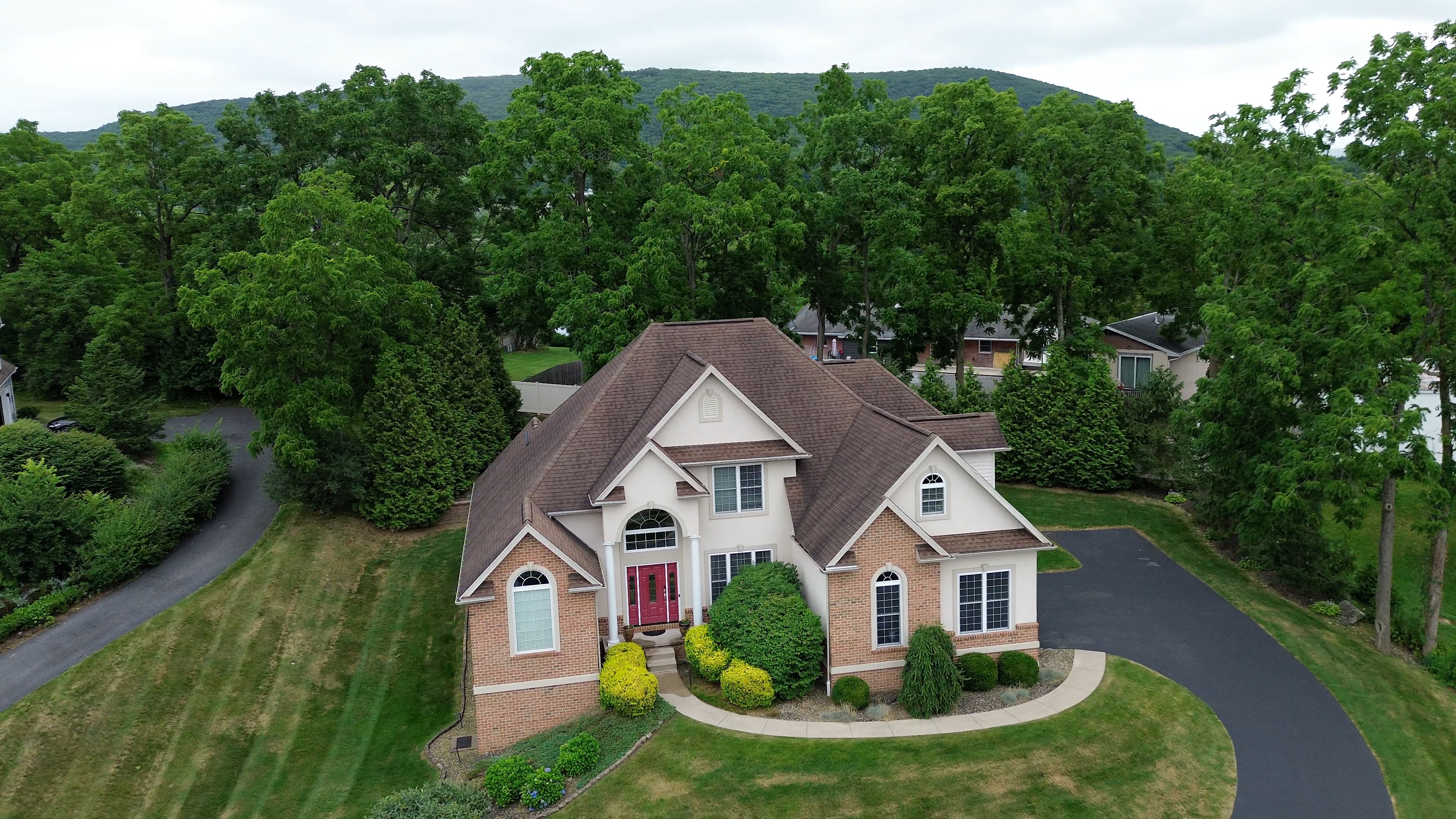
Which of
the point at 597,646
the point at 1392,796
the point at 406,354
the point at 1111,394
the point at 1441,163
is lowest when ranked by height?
the point at 1392,796

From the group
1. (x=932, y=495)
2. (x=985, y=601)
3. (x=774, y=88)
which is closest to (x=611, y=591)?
(x=932, y=495)

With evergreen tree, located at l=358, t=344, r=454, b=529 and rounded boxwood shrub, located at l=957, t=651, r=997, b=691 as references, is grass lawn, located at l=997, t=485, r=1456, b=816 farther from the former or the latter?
evergreen tree, located at l=358, t=344, r=454, b=529

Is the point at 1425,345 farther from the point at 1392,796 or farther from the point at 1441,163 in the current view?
the point at 1392,796

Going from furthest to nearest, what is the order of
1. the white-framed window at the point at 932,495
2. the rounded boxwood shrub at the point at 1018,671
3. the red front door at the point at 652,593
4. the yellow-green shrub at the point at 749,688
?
the red front door at the point at 652,593 → the white-framed window at the point at 932,495 → the rounded boxwood shrub at the point at 1018,671 → the yellow-green shrub at the point at 749,688

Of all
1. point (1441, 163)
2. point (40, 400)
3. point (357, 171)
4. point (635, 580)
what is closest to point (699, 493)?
point (635, 580)

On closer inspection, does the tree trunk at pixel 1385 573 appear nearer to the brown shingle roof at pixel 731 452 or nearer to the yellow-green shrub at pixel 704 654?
the brown shingle roof at pixel 731 452

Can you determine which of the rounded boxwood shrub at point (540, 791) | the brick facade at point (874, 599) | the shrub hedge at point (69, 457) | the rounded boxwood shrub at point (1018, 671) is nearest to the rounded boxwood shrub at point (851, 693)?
the brick facade at point (874, 599)

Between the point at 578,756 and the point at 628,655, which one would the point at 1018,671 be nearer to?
the point at 628,655
